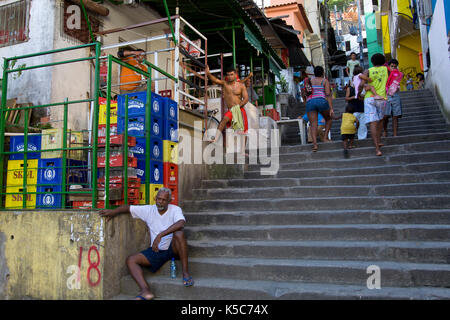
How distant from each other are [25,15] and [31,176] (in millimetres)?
4060

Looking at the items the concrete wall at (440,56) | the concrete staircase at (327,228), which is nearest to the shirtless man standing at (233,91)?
the concrete staircase at (327,228)

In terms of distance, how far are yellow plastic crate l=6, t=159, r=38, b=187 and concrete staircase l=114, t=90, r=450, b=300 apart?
2.01 meters

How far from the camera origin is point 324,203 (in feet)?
17.0

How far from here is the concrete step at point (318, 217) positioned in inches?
174

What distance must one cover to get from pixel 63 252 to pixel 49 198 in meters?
0.83

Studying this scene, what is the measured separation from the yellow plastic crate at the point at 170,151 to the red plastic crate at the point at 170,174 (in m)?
0.06

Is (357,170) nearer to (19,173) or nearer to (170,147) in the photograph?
(170,147)

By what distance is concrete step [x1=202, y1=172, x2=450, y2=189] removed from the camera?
5312mm

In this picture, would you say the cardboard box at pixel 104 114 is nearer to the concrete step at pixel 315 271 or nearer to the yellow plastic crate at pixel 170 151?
the yellow plastic crate at pixel 170 151

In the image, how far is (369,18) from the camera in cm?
3272

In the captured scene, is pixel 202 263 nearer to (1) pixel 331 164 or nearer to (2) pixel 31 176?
(2) pixel 31 176

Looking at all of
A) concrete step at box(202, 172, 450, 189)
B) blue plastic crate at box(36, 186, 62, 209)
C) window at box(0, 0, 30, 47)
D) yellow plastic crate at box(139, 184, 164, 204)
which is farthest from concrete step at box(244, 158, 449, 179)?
window at box(0, 0, 30, 47)

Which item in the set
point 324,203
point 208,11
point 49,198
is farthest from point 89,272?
point 208,11

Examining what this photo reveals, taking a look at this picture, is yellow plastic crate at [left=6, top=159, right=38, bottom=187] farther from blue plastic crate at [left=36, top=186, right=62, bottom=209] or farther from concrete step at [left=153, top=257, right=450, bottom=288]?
concrete step at [left=153, top=257, right=450, bottom=288]
